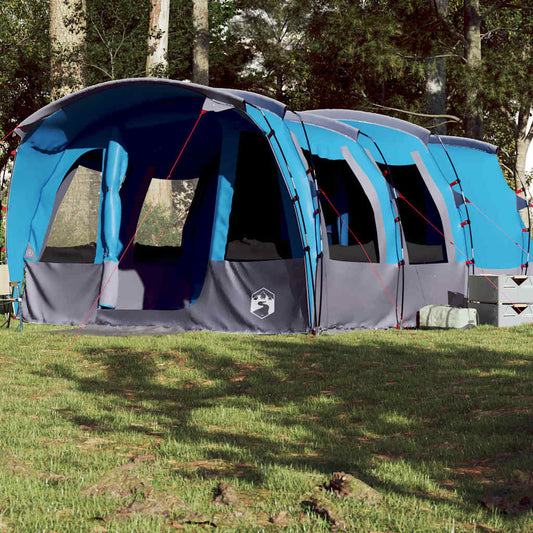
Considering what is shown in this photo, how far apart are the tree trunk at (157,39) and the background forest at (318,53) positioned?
0.14 feet

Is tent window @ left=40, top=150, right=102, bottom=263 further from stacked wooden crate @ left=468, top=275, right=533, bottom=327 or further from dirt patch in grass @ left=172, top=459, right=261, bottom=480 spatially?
dirt patch in grass @ left=172, top=459, right=261, bottom=480

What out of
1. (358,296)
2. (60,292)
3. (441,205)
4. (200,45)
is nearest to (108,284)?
(60,292)

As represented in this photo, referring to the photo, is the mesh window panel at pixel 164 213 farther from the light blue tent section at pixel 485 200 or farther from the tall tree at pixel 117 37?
the tall tree at pixel 117 37

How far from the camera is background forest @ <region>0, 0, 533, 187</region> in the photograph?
578 inches

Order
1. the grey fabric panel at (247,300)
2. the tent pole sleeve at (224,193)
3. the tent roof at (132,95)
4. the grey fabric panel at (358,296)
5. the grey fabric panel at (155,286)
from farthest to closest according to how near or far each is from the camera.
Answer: the grey fabric panel at (155,286)
the tent pole sleeve at (224,193)
the grey fabric panel at (358,296)
the grey fabric panel at (247,300)
the tent roof at (132,95)

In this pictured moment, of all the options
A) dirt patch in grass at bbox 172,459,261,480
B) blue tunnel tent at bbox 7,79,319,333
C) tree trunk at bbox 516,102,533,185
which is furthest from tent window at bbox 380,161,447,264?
tree trunk at bbox 516,102,533,185

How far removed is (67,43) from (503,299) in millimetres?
11904

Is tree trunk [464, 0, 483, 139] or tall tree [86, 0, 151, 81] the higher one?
tall tree [86, 0, 151, 81]

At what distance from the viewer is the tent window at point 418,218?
10312mm

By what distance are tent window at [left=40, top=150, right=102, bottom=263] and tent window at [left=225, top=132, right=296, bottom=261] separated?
189cm

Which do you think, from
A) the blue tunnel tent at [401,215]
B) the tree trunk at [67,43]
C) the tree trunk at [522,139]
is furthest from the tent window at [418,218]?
the tree trunk at [522,139]

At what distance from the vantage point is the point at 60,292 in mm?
10102

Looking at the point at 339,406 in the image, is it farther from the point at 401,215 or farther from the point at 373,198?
the point at 401,215

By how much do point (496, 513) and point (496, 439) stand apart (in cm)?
116
